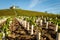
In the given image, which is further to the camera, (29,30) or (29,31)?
(29,30)

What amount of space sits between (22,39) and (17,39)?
600 millimetres

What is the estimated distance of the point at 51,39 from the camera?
19.1 m

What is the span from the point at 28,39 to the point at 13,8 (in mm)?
138888

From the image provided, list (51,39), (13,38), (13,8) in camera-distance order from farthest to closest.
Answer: (13,8) → (13,38) → (51,39)

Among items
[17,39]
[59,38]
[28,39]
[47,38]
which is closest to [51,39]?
[47,38]

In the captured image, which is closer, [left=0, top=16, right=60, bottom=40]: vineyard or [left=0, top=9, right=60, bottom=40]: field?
[left=0, top=16, right=60, bottom=40]: vineyard

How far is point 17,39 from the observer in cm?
2009

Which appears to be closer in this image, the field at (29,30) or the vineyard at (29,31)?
the vineyard at (29,31)

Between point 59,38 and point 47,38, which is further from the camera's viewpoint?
point 47,38

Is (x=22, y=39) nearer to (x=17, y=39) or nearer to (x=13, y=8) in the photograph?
(x=17, y=39)

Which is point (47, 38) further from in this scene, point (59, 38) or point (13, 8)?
point (13, 8)

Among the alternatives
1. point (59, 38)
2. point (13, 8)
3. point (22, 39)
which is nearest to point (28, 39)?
point (22, 39)

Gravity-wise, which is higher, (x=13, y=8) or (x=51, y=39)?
(x=13, y=8)

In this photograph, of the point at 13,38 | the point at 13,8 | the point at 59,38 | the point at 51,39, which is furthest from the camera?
the point at 13,8
